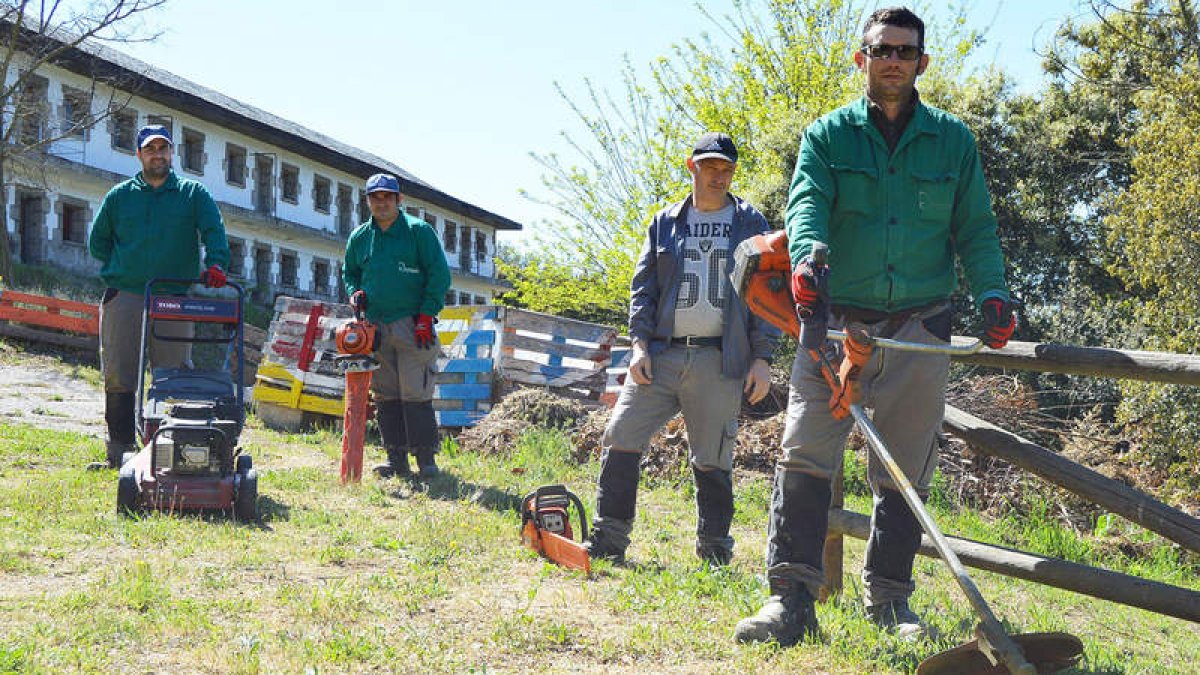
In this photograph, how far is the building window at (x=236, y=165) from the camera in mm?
35094

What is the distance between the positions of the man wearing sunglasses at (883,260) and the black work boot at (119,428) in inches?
196

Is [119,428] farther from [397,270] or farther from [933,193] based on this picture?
[933,193]

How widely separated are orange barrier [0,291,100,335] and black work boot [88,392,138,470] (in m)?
11.8

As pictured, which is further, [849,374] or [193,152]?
[193,152]

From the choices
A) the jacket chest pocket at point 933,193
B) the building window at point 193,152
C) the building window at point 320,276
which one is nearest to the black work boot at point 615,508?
the jacket chest pocket at point 933,193

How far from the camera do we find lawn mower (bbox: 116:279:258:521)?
5.63 m

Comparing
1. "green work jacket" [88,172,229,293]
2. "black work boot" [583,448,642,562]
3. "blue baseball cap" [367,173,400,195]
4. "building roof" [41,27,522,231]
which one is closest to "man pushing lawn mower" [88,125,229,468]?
"green work jacket" [88,172,229,293]

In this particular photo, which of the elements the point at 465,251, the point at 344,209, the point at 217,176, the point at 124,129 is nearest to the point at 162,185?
the point at 124,129

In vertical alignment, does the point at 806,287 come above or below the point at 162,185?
below

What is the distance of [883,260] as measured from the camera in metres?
3.79

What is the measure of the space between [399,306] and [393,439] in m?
0.98

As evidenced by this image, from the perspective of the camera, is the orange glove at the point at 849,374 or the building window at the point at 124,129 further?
the building window at the point at 124,129

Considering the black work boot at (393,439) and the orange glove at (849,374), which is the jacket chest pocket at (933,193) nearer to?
the orange glove at (849,374)

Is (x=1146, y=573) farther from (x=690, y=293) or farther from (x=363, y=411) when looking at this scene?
(x=363, y=411)
